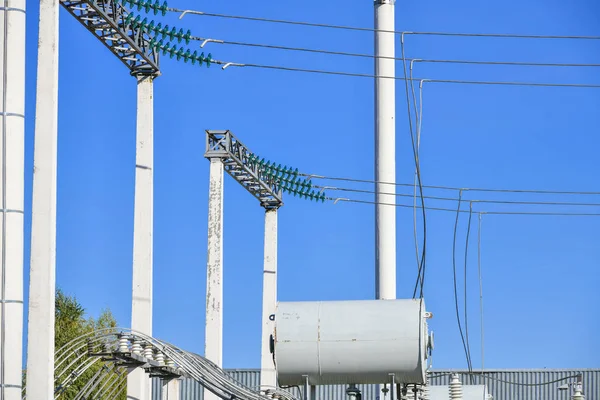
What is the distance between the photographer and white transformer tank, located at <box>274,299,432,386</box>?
52.5 feet

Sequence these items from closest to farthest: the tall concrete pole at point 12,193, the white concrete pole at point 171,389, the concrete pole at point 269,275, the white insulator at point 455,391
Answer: the tall concrete pole at point 12,193, the white insulator at point 455,391, the white concrete pole at point 171,389, the concrete pole at point 269,275

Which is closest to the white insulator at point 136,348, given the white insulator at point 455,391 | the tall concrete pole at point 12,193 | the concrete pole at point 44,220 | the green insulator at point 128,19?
the concrete pole at point 44,220

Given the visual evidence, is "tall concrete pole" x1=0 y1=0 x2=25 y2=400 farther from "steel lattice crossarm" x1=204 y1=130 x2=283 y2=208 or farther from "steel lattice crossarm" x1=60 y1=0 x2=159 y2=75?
"steel lattice crossarm" x1=204 y1=130 x2=283 y2=208

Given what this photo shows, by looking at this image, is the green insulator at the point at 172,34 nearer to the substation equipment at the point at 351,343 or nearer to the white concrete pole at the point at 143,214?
the white concrete pole at the point at 143,214

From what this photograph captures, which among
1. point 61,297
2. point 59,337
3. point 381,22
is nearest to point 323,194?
point 381,22

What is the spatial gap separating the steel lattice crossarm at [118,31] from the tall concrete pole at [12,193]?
7533 millimetres

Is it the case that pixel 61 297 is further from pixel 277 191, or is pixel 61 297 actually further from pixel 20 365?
pixel 20 365

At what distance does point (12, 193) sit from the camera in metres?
10.5

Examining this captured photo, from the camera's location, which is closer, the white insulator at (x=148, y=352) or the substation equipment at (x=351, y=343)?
the substation equipment at (x=351, y=343)

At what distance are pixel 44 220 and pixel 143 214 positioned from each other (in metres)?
6.11

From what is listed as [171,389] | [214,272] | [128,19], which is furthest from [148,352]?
[214,272]

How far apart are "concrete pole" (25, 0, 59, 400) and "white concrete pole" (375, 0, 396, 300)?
8689mm

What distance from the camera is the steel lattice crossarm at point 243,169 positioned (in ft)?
82.0

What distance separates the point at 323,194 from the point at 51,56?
15.3 meters
